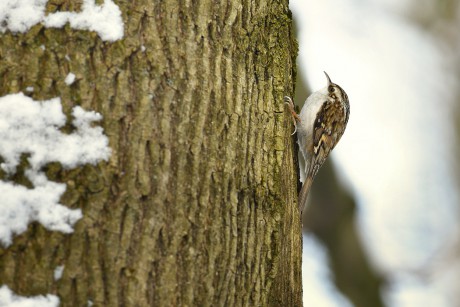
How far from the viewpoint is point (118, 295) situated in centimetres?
170

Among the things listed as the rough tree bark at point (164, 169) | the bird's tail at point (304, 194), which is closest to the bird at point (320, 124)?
the bird's tail at point (304, 194)

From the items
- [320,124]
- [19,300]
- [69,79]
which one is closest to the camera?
[19,300]

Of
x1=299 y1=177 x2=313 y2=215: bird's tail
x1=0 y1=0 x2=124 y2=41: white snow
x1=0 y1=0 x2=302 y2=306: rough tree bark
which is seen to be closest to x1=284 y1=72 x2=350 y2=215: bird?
x1=299 y1=177 x2=313 y2=215: bird's tail

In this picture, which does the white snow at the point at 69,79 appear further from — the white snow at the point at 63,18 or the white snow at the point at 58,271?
the white snow at the point at 58,271

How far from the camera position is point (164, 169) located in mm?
1802

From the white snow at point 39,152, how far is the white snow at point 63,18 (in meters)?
0.23

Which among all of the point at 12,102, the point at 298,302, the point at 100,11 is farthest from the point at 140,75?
the point at 298,302

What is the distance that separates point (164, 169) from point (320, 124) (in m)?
2.04

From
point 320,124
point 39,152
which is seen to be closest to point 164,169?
point 39,152

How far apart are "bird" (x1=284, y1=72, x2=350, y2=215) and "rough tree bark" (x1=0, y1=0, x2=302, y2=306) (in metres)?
1.26

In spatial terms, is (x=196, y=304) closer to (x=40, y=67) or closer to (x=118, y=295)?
(x=118, y=295)

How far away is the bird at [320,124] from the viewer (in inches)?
138

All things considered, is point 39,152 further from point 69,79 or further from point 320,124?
point 320,124

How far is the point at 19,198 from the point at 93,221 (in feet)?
0.69
